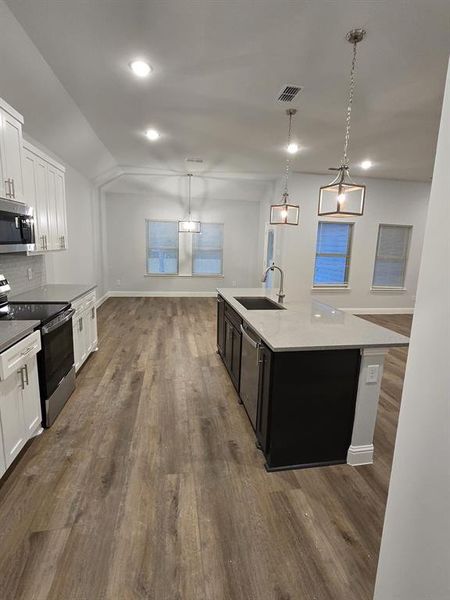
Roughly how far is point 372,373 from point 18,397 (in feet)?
7.91

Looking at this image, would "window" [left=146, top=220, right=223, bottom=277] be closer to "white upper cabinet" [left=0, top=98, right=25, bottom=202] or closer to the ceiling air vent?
the ceiling air vent

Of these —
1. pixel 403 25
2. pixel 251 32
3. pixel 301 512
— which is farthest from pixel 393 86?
pixel 301 512

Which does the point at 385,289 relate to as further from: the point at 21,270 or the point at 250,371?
the point at 21,270

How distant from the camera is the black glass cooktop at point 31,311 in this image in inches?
98.4

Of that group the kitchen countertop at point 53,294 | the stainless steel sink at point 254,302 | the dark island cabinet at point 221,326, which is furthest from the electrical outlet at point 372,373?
the kitchen countertop at point 53,294

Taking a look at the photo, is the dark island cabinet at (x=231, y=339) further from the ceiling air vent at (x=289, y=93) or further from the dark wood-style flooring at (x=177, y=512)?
the ceiling air vent at (x=289, y=93)

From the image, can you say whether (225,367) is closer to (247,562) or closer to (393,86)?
(247,562)

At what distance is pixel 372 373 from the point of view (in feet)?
6.95

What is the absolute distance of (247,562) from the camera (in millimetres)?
1552

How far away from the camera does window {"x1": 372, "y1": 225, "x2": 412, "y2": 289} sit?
7270mm

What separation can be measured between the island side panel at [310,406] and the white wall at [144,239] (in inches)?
257

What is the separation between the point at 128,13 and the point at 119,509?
315 centimetres

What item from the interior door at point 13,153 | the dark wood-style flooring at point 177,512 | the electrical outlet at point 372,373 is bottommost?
the dark wood-style flooring at point 177,512

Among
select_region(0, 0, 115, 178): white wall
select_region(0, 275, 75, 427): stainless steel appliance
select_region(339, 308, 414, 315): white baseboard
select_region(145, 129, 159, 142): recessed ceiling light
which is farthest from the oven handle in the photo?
select_region(339, 308, 414, 315): white baseboard
